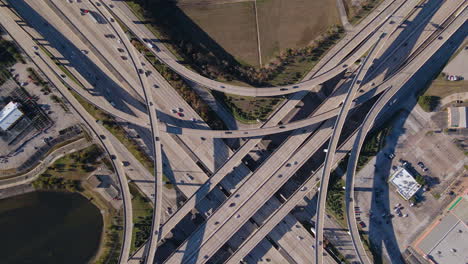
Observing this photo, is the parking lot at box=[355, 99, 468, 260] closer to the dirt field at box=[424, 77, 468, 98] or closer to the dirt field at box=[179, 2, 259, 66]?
the dirt field at box=[424, 77, 468, 98]

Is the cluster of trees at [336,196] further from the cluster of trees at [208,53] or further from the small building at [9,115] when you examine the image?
the small building at [9,115]

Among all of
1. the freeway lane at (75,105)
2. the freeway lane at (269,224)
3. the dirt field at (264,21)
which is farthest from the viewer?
the dirt field at (264,21)

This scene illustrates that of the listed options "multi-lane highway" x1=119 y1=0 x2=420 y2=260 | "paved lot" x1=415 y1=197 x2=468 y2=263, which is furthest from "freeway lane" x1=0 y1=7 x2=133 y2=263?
"paved lot" x1=415 y1=197 x2=468 y2=263

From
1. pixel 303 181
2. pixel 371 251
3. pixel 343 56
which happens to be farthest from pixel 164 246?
pixel 343 56

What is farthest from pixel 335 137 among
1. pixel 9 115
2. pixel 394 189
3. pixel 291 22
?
pixel 9 115

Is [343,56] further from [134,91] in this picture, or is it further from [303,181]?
[134,91]

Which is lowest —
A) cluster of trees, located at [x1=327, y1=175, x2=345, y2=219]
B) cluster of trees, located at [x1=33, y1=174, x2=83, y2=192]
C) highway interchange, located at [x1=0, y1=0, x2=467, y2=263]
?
cluster of trees, located at [x1=327, y1=175, x2=345, y2=219]

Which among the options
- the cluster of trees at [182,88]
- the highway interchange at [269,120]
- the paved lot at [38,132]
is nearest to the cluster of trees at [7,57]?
the paved lot at [38,132]
